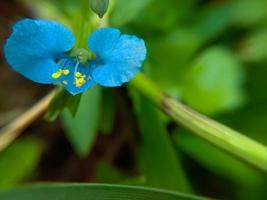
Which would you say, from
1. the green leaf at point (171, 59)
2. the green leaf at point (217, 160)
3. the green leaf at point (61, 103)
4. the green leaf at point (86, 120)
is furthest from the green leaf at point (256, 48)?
the green leaf at point (61, 103)

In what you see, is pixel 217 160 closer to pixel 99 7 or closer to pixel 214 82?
pixel 214 82

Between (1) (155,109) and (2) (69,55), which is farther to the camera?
(1) (155,109)

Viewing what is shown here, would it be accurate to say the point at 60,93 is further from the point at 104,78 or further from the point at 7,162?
the point at 7,162

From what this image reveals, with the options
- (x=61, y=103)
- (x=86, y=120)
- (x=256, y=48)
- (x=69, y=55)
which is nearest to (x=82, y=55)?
(x=69, y=55)

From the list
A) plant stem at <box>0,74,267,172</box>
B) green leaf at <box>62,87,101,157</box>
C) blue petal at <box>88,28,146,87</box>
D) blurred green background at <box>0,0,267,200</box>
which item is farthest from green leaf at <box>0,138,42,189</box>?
blue petal at <box>88,28,146,87</box>

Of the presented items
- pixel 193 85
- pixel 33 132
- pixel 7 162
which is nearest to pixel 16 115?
pixel 33 132

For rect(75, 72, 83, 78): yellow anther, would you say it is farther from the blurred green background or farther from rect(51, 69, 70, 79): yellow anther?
the blurred green background
